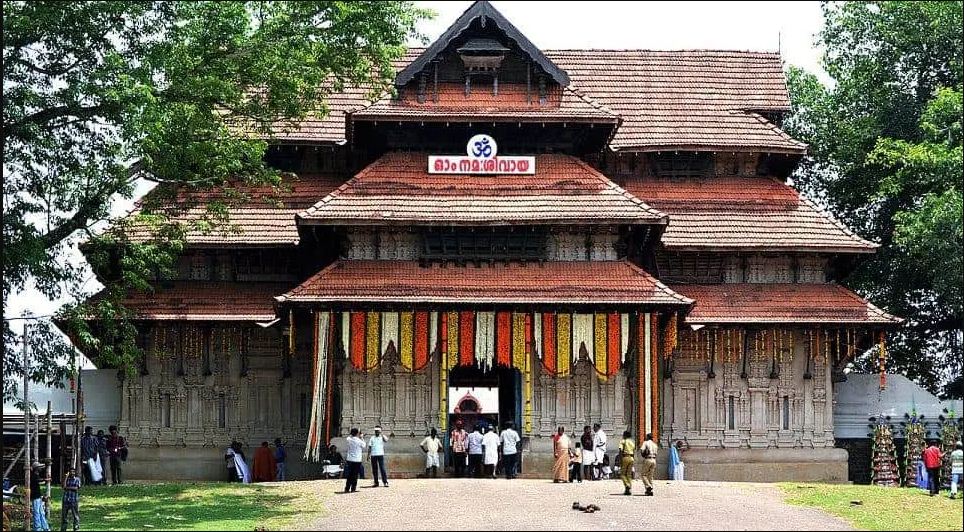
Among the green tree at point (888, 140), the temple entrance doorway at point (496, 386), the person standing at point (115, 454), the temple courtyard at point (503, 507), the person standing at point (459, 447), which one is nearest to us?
the temple courtyard at point (503, 507)

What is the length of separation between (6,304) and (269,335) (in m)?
8.49

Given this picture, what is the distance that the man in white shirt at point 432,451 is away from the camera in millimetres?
35000

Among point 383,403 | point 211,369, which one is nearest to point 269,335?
point 211,369

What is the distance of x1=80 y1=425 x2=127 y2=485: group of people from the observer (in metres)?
36.3

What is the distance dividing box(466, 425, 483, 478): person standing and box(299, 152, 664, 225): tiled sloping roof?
15.6 feet

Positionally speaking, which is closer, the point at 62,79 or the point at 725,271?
the point at 62,79

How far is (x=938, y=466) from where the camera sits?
1291 inches

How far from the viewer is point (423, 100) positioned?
38.6 m

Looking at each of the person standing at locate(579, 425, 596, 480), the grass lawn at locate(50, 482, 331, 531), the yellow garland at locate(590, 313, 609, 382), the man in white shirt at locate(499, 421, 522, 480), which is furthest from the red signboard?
the grass lawn at locate(50, 482, 331, 531)

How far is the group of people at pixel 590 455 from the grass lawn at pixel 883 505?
111 inches

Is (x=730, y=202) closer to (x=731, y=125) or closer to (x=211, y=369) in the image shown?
(x=731, y=125)

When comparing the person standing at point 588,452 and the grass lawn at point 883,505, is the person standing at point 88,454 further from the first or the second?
the grass lawn at point 883,505

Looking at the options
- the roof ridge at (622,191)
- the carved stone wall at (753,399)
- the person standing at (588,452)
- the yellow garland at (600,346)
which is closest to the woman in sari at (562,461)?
the person standing at (588,452)

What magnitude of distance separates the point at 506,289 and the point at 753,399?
7128mm
